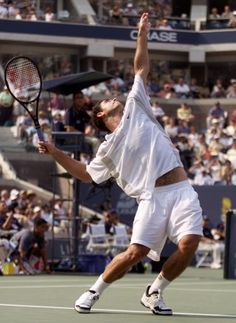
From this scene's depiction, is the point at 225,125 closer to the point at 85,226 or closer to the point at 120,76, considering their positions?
the point at 120,76

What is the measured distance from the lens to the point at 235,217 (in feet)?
62.0

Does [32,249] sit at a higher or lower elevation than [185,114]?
lower

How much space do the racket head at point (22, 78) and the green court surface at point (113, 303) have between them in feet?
6.33

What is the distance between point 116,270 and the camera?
9039 mm

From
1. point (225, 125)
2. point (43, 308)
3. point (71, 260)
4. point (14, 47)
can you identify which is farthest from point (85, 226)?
point (14, 47)

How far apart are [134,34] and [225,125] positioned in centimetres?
846

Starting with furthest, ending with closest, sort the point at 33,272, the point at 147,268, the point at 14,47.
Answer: the point at 14,47, the point at 147,268, the point at 33,272

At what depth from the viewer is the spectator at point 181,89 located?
4100 centimetres

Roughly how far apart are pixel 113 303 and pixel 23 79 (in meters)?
2.43

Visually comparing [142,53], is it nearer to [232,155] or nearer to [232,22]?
[232,155]

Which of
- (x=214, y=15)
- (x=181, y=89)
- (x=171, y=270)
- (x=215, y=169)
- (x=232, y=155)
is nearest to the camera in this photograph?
(x=171, y=270)

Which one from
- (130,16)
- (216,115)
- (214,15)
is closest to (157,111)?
(216,115)

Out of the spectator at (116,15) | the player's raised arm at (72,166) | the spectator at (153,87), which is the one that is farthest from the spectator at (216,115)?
the player's raised arm at (72,166)

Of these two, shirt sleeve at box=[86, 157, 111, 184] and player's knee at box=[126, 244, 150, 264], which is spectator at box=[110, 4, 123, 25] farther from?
player's knee at box=[126, 244, 150, 264]
